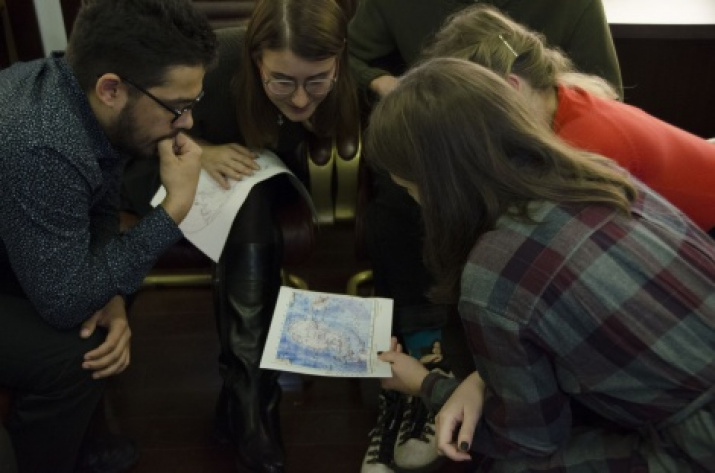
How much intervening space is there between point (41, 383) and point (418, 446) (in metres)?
0.80

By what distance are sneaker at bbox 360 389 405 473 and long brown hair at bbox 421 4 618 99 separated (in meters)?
0.82

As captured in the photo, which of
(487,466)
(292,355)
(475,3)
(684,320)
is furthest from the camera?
(475,3)

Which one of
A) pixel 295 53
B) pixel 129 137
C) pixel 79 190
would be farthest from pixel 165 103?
pixel 295 53

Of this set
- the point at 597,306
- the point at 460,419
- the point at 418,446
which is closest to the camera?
the point at 597,306

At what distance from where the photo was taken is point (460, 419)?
1.24 metres

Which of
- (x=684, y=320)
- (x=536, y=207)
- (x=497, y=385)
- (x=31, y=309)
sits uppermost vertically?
(x=536, y=207)

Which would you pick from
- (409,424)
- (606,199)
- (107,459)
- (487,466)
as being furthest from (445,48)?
(107,459)

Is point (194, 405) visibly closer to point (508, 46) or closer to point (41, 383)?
point (41, 383)

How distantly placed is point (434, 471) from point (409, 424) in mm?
118

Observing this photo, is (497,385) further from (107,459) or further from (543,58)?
(107,459)

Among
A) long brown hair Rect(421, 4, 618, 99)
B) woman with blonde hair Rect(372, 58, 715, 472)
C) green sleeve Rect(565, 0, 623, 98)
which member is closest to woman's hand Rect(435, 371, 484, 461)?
woman with blonde hair Rect(372, 58, 715, 472)

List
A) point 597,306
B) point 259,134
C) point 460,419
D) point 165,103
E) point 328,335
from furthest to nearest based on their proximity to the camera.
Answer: point 259,134 → point 328,335 → point 165,103 → point 460,419 → point 597,306

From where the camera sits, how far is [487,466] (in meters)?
1.27

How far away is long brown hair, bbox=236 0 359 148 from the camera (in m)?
1.60
